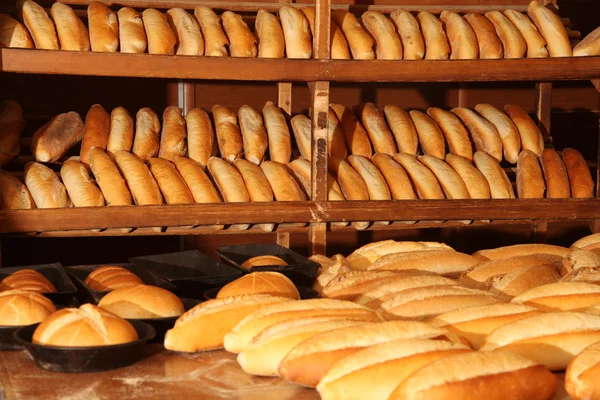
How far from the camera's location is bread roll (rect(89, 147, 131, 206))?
9.40 ft

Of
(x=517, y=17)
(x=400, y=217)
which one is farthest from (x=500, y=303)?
(x=517, y=17)

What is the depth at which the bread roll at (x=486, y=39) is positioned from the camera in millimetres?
3213

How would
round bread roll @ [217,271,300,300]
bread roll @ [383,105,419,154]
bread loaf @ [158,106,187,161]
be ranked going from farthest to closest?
1. bread roll @ [383,105,419,154]
2. bread loaf @ [158,106,187,161]
3. round bread roll @ [217,271,300,300]

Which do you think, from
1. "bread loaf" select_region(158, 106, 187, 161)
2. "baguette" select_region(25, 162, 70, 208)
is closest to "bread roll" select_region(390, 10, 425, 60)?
"bread loaf" select_region(158, 106, 187, 161)

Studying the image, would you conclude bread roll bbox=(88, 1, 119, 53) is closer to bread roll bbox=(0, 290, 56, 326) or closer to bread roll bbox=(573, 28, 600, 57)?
bread roll bbox=(0, 290, 56, 326)

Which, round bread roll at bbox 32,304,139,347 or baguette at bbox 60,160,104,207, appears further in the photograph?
baguette at bbox 60,160,104,207

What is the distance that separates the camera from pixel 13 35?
278cm

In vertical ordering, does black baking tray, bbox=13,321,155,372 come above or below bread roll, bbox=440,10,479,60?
below

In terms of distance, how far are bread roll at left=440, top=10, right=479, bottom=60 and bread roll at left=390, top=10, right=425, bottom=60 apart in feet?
0.43

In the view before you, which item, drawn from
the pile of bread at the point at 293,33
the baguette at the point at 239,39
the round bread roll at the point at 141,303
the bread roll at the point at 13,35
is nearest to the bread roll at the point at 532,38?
the pile of bread at the point at 293,33

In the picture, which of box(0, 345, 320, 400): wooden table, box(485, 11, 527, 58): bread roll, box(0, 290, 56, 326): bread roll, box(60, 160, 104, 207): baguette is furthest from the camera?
box(485, 11, 527, 58): bread roll

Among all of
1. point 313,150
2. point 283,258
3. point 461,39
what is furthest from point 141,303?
point 461,39

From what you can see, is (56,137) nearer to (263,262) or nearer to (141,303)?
(263,262)

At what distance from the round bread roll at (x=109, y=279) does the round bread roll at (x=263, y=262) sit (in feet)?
1.16
